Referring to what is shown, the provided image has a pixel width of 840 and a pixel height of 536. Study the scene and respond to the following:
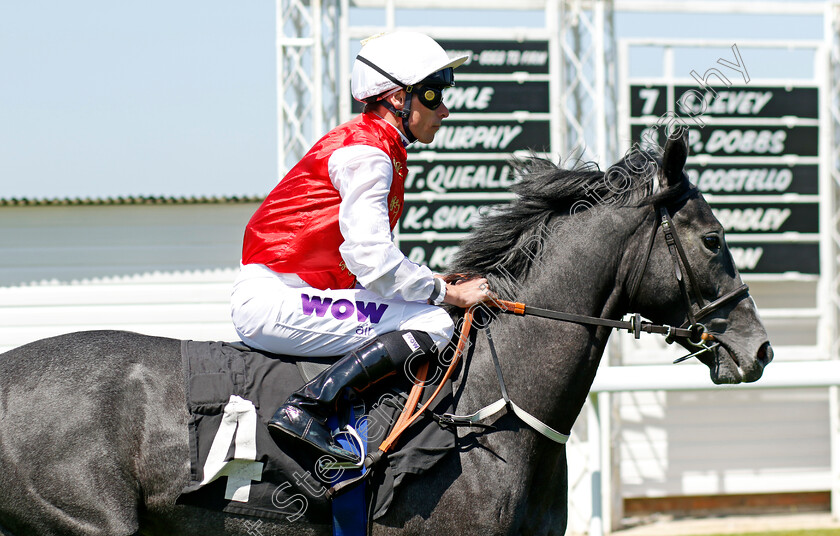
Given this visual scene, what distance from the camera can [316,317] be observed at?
9.03ft

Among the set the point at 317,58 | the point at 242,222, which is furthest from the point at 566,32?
the point at 242,222

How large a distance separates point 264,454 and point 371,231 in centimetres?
78

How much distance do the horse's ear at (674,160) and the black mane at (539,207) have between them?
51mm

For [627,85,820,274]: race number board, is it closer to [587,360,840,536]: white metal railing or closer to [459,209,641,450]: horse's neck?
[587,360,840,536]: white metal railing

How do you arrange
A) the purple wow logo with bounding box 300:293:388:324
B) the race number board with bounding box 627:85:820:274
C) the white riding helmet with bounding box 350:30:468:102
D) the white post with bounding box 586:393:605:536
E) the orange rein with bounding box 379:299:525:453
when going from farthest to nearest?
the race number board with bounding box 627:85:820:274
the white post with bounding box 586:393:605:536
the white riding helmet with bounding box 350:30:468:102
the purple wow logo with bounding box 300:293:388:324
the orange rein with bounding box 379:299:525:453

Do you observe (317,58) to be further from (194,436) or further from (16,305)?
(194,436)

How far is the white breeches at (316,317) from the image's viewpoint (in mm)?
Result: 2744

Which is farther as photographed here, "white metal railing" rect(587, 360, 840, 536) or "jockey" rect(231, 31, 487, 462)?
"white metal railing" rect(587, 360, 840, 536)

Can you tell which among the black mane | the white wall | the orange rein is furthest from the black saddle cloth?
the white wall

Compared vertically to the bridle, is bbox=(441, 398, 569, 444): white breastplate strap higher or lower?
lower

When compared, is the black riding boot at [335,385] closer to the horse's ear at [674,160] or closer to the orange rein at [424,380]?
the orange rein at [424,380]

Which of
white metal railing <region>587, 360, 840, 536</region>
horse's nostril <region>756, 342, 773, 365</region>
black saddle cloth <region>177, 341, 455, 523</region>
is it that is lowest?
white metal railing <region>587, 360, 840, 536</region>

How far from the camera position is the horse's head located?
2.80 metres

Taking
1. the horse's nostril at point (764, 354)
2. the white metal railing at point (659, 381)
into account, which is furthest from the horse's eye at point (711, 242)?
the white metal railing at point (659, 381)
